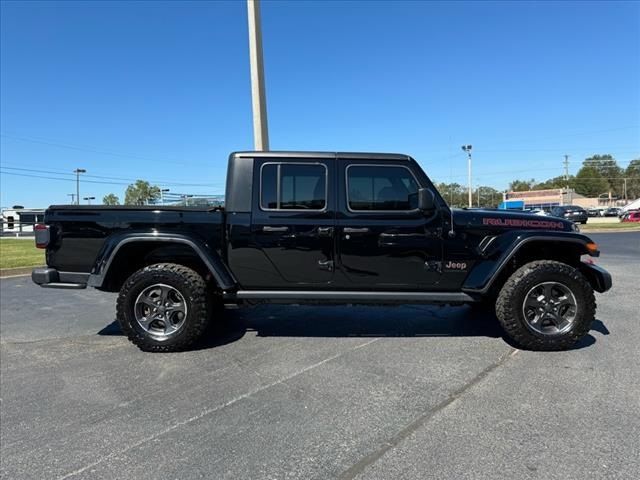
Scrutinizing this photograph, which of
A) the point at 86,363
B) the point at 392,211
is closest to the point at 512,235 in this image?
the point at 392,211

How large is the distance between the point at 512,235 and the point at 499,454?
2369mm

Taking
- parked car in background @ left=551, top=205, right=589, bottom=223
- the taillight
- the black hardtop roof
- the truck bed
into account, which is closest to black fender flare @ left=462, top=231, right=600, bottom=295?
the black hardtop roof

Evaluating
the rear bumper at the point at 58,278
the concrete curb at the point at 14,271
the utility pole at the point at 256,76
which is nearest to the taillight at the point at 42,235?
the rear bumper at the point at 58,278

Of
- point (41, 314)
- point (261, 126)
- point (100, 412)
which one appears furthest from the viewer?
point (261, 126)

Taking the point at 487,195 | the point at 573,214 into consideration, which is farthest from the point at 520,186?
the point at 573,214

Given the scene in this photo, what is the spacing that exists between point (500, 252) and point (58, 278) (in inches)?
178

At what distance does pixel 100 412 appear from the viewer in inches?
121

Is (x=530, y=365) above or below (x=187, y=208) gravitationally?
below

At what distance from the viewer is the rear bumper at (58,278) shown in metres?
4.36

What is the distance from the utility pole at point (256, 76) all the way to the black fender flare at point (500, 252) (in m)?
6.44

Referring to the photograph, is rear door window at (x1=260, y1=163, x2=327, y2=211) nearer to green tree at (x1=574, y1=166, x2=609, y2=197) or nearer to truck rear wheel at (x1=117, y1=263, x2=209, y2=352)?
truck rear wheel at (x1=117, y1=263, x2=209, y2=352)

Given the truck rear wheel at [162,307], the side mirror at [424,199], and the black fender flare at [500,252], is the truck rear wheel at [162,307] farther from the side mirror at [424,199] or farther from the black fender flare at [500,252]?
the black fender flare at [500,252]

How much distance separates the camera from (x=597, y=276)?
431 cm

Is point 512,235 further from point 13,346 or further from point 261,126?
point 261,126
